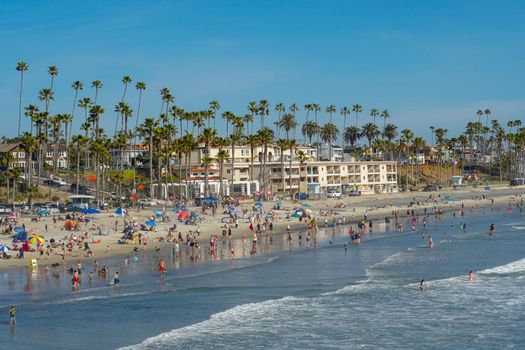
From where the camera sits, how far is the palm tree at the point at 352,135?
568ft

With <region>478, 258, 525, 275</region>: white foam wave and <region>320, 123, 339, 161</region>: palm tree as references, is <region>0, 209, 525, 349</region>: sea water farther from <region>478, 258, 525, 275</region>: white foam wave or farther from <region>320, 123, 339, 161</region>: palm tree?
<region>320, 123, 339, 161</region>: palm tree

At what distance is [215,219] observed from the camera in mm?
72688

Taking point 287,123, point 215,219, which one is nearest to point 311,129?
point 287,123

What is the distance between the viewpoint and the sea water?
26.6 m

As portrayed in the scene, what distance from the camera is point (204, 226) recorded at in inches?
2657

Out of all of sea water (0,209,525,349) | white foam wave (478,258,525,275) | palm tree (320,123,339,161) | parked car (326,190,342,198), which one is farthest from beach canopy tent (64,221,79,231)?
palm tree (320,123,339,161)

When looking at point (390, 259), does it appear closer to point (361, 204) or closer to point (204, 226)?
point (204, 226)

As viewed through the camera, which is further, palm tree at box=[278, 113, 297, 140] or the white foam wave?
palm tree at box=[278, 113, 297, 140]

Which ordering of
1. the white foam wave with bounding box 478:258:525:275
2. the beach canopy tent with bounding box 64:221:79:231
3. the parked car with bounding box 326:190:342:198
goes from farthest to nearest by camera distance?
the parked car with bounding box 326:190:342:198, the beach canopy tent with bounding box 64:221:79:231, the white foam wave with bounding box 478:258:525:275

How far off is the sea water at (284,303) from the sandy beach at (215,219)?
4000 mm

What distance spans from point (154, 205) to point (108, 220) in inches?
657

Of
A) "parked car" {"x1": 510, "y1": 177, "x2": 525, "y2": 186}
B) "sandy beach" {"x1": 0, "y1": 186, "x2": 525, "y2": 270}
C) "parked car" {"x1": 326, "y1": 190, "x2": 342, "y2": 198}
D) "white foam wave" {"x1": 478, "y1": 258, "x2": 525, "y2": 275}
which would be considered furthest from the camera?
"parked car" {"x1": 510, "y1": 177, "x2": 525, "y2": 186}

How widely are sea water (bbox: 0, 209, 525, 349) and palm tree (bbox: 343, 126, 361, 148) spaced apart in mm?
122045

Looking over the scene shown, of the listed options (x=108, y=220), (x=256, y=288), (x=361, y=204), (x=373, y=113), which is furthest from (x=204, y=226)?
(x=373, y=113)
